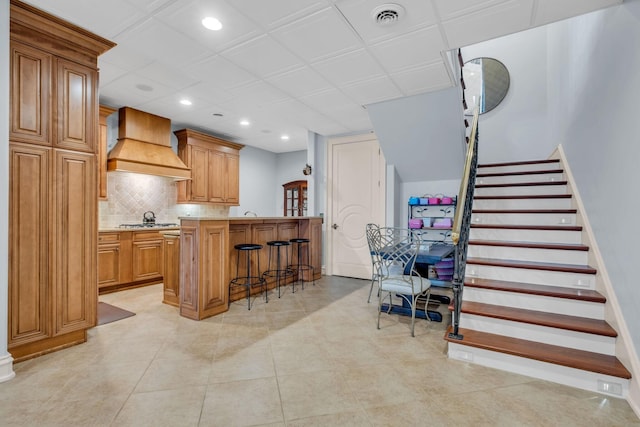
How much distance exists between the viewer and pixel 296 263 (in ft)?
16.5

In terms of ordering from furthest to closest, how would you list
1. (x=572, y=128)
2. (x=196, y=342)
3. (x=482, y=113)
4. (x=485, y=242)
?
(x=482, y=113) → (x=572, y=128) → (x=485, y=242) → (x=196, y=342)

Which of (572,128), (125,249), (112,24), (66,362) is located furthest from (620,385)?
(125,249)

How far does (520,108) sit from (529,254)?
10.8 ft

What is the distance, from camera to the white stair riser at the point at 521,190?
3703 millimetres

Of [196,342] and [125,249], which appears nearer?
[196,342]

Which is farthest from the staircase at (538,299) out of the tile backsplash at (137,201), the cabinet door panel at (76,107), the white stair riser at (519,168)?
the tile backsplash at (137,201)

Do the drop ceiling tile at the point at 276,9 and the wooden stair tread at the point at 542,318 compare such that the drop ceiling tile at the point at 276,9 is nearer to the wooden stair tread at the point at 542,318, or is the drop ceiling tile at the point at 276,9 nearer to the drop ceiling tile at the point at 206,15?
the drop ceiling tile at the point at 206,15

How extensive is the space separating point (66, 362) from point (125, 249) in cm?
241

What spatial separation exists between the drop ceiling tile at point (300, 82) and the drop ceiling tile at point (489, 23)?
1.40m

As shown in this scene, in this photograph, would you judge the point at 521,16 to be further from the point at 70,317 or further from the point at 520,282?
the point at 70,317

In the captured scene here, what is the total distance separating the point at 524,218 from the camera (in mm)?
3518

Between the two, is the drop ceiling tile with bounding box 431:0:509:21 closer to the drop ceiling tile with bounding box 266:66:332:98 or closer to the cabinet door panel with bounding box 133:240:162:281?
the drop ceiling tile with bounding box 266:66:332:98

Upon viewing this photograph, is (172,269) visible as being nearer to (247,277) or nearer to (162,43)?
(247,277)

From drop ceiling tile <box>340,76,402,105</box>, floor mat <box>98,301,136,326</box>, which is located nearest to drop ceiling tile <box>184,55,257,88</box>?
drop ceiling tile <box>340,76,402,105</box>
